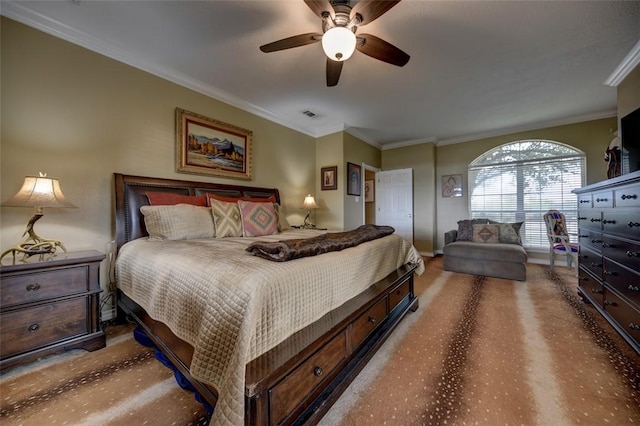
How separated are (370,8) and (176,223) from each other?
224 centimetres

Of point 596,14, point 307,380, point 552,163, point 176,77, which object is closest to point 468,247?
point 552,163

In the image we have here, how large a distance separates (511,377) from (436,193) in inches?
171

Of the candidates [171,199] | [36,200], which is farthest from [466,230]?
[36,200]

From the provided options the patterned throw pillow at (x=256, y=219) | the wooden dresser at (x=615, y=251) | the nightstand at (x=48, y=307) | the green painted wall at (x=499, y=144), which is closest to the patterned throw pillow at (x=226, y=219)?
the patterned throw pillow at (x=256, y=219)

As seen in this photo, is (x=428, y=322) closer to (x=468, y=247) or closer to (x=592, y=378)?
(x=592, y=378)

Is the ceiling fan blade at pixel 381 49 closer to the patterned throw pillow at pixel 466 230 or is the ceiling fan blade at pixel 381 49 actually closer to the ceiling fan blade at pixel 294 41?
the ceiling fan blade at pixel 294 41

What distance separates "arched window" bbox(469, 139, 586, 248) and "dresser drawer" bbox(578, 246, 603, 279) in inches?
79.4

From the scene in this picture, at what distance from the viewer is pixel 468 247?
12.1ft

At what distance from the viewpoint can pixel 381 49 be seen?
192 centimetres

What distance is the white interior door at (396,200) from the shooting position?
17.5 ft

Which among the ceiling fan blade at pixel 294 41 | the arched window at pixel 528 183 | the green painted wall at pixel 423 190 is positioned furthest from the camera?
the green painted wall at pixel 423 190

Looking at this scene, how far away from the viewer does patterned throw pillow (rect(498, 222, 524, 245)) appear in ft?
12.5

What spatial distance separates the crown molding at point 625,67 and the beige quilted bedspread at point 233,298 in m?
3.41

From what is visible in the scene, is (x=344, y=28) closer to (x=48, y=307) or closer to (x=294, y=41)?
(x=294, y=41)
